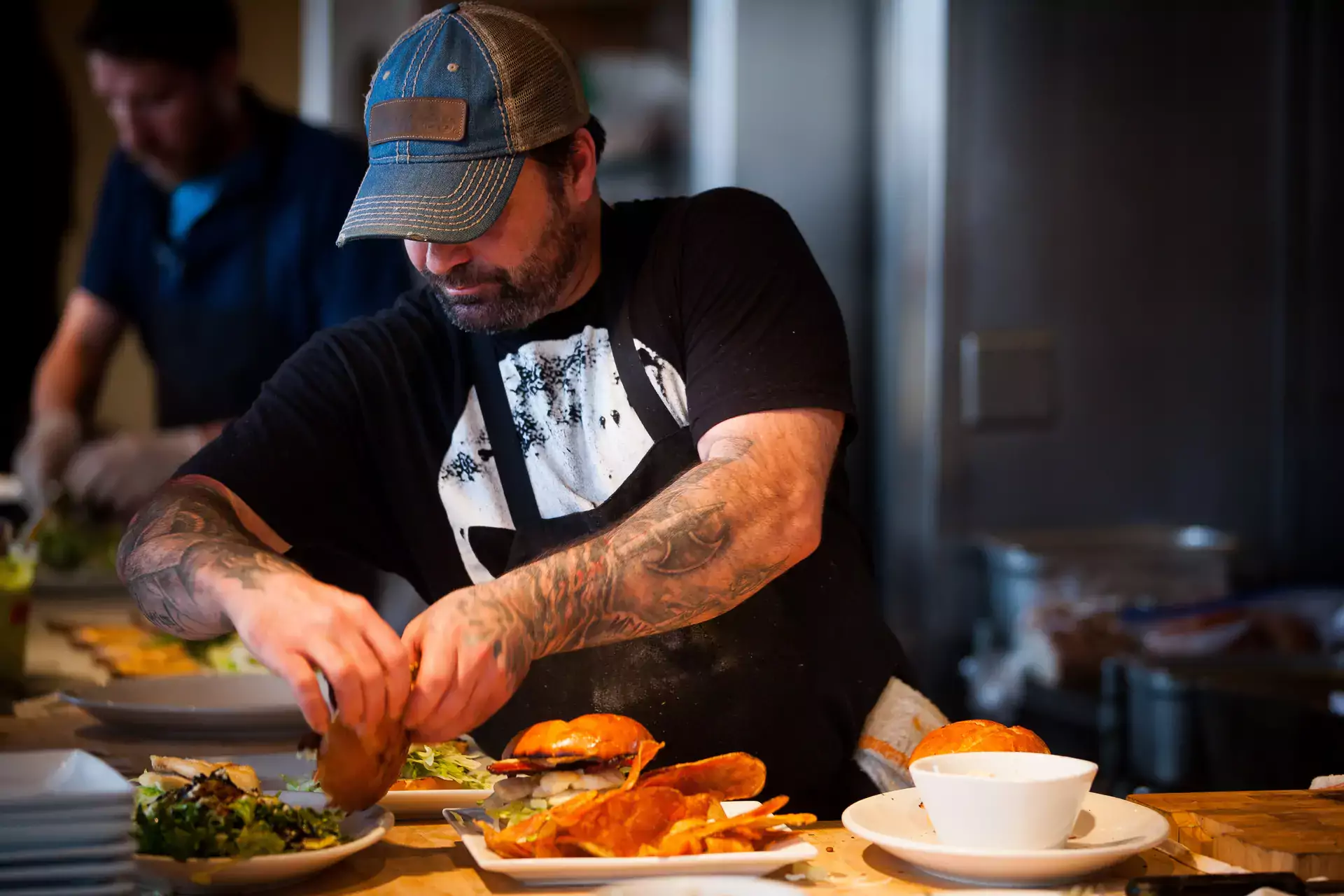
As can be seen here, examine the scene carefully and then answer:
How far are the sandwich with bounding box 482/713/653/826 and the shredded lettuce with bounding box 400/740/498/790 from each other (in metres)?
0.17

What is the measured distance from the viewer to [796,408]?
1.58 m

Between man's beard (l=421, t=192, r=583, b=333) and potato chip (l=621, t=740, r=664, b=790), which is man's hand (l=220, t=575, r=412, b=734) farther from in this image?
man's beard (l=421, t=192, r=583, b=333)

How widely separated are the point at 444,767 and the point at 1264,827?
30.8 inches

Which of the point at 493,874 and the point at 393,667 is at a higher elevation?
the point at 393,667

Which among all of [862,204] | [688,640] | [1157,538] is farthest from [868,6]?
[688,640]

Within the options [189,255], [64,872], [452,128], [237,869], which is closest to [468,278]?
[452,128]

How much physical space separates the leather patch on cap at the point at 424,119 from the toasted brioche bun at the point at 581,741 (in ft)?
2.22

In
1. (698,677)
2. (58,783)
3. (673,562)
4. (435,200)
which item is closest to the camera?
(58,783)

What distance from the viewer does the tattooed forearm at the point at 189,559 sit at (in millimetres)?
1420

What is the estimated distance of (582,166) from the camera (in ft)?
5.79

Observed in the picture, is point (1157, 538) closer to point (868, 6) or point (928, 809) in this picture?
point (868, 6)

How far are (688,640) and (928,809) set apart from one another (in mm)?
535

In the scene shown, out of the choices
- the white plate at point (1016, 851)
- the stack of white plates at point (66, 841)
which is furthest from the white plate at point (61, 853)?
the white plate at point (1016, 851)

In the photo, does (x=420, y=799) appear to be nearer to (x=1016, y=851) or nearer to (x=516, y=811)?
(x=516, y=811)
